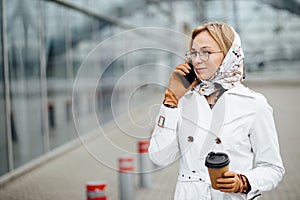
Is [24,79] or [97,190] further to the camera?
[24,79]

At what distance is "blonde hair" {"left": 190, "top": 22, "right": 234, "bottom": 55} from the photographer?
8.27ft

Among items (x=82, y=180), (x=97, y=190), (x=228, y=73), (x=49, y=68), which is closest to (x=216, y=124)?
(x=228, y=73)

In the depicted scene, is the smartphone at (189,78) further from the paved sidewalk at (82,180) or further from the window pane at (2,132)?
the window pane at (2,132)

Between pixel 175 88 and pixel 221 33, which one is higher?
pixel 221 33

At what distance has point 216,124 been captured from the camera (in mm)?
2557

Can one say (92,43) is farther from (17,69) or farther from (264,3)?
(264,3)

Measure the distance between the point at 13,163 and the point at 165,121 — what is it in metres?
6.71

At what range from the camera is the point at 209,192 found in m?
2.54

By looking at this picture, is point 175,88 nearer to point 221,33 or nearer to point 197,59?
point 197,59

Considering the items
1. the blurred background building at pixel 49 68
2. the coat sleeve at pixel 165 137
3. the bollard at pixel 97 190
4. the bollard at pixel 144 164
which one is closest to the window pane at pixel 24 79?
the blurred background building at pixel 49 68

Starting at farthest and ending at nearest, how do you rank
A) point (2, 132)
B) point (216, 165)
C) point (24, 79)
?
point (24, 79), point (2, 132), point (216, 165)

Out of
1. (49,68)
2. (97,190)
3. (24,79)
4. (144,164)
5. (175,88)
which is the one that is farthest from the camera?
(49,68)

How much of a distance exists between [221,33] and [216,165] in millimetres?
566

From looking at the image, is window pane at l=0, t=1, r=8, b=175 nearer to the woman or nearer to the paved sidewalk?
the paved sidewalk
